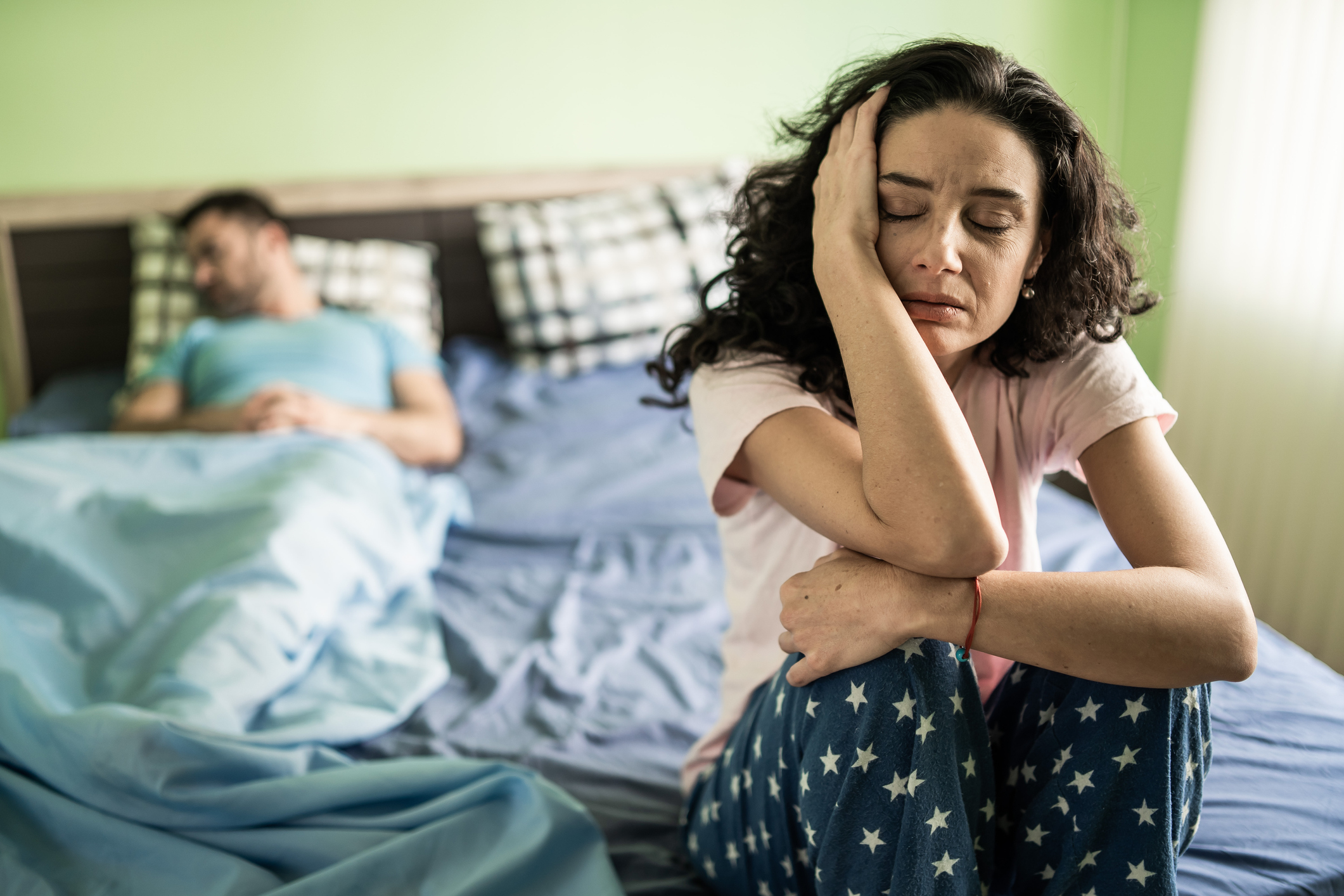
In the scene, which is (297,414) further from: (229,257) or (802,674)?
(802,674)

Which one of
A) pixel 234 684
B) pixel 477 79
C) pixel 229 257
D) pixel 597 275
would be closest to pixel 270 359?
pixel 229 257

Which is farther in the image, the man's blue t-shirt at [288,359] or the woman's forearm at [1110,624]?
the man's blue t-shirt at [288,359]

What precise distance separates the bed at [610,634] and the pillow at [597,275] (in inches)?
3.8

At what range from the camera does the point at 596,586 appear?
157 centimetres

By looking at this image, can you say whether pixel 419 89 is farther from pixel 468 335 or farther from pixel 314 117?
pixel 468 335

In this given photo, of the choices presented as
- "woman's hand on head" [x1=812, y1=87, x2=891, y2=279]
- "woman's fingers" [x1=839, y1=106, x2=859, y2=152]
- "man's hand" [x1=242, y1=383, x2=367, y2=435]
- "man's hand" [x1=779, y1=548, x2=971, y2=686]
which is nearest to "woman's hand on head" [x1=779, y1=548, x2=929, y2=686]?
"man's hand" [x1=779, y1=548, x2=971, y2=686]

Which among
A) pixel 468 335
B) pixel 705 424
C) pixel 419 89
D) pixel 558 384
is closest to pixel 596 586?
pixel 705 424

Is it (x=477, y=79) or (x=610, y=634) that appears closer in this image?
(x=610, y=634)

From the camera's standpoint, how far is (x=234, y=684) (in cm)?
114

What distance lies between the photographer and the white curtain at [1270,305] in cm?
176

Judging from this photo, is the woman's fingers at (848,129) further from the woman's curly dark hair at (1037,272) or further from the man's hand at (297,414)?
the man's hand at (297,414)

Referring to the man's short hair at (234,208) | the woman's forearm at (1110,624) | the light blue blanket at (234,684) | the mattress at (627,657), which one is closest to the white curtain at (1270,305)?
the mattress at (627,657)

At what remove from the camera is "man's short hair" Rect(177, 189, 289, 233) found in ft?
7.24

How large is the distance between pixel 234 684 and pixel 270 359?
117 centimetres
